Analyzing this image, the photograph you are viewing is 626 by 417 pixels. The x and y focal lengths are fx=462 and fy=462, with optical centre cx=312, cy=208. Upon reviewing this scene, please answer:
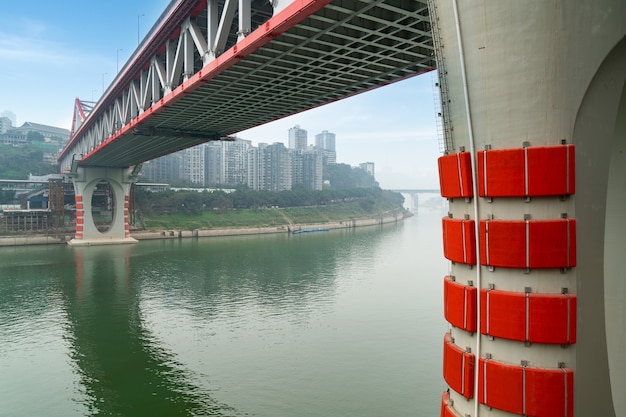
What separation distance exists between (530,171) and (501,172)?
0.35 m

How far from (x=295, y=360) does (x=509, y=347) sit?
30.3 feet

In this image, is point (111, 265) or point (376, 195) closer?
point (111, 265)

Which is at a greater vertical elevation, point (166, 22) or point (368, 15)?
point (166, 22)

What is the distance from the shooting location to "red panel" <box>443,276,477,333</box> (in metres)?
6.48

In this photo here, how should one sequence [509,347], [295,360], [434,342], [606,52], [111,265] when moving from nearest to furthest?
[606,52]
[509,347]
[295,360]
[434,342]
[111,265]

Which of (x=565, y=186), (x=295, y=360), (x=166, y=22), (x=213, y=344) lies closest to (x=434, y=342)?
(x=295, y=360)

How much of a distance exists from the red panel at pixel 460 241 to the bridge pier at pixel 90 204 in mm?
49048

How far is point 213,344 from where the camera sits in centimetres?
1609

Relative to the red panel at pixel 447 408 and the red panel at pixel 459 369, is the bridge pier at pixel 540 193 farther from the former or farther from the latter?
the red panel at pixel 447 408

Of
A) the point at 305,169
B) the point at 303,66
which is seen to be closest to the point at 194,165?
the point at 305,169

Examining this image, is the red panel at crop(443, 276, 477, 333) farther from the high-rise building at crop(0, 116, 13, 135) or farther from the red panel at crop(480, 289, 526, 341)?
the high-rise building at crop(0, 116, 13, 135)

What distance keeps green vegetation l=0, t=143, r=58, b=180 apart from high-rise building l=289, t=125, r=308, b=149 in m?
104

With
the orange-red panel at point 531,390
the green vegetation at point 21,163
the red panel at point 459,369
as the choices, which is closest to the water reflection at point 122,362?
the red panel at point 459,369

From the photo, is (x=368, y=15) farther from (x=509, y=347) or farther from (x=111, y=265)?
(x=111, y=265)
